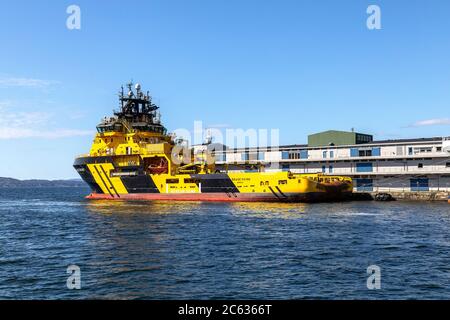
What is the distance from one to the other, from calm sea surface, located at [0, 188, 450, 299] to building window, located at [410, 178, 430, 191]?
23.3 metres

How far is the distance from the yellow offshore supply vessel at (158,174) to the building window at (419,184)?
36.8 ft

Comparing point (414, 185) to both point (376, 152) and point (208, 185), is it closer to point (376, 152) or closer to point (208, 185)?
point (376, 152)

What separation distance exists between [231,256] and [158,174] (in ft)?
146

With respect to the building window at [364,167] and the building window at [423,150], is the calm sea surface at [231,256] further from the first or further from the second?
the building window at [364,167]

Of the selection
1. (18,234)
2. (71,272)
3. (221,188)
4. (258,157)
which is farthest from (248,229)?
(258,157)

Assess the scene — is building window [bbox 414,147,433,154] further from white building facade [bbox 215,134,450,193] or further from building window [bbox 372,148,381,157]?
building window [bbox 372,148,381,157]

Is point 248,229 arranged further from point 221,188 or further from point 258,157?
point 258,157

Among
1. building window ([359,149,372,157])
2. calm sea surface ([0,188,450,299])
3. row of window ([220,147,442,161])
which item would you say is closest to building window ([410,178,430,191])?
row of window ([220,147,442,161])

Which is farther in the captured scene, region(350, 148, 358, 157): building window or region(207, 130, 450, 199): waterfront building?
region(350, 148, 358, 157): building window

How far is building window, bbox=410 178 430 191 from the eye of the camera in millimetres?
64375

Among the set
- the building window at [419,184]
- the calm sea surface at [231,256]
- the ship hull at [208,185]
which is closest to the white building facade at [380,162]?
the building window at [419,184]

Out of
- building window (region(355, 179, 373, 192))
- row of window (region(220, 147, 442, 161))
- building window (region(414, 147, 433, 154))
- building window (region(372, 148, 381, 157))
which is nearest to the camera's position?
building window (region(414, 147, 433, 154))

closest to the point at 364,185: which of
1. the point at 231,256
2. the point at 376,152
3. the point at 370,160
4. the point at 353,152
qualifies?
the point at 370,160

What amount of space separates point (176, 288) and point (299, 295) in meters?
5.29
